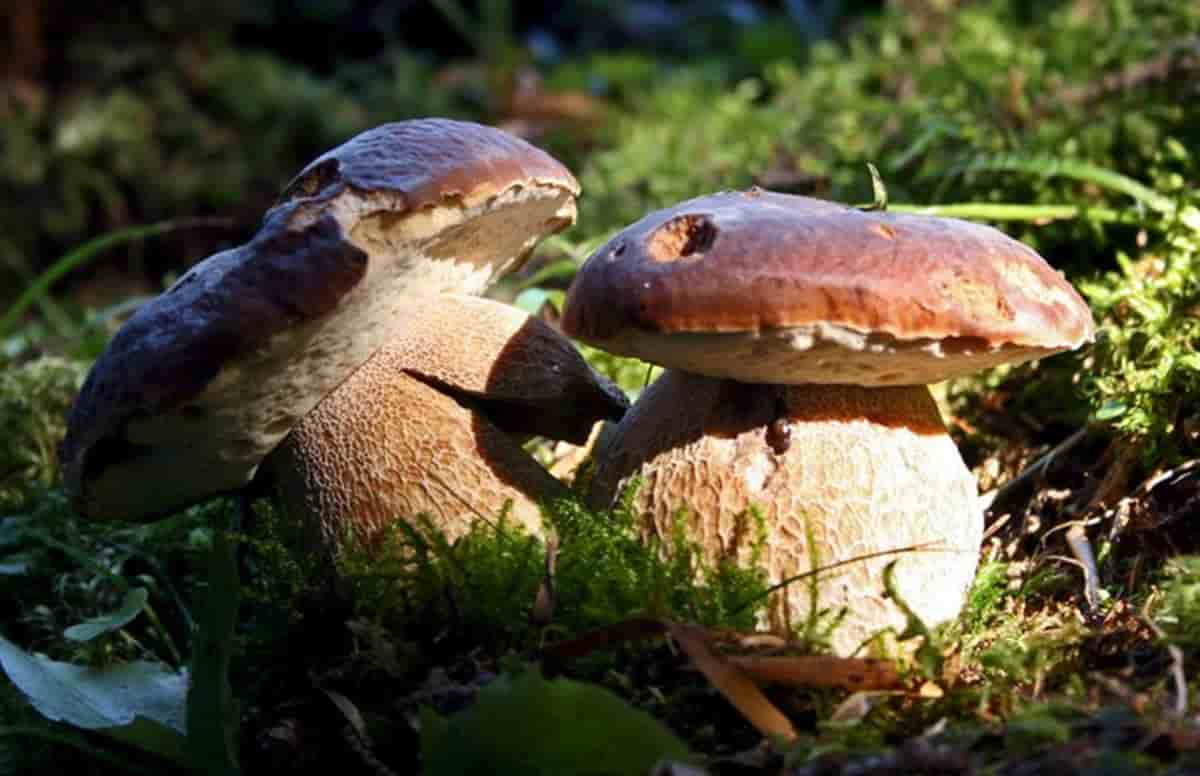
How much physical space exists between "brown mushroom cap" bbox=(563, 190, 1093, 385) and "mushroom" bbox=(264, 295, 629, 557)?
0.95ft

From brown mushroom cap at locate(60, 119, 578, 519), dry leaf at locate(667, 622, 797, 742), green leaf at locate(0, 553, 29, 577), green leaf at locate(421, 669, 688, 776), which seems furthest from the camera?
green leaf at locate(0, 553, 29, 577)

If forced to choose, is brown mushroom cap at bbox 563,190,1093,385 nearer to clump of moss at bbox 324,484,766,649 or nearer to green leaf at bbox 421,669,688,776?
clump of moss at bbox 324,484,766,649

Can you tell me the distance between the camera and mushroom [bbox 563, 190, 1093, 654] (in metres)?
1.46

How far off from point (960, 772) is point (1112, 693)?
0.33m

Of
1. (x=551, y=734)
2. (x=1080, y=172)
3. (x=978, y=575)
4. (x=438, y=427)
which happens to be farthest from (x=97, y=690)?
(x=1080, y=172)

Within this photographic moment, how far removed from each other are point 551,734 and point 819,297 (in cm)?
61

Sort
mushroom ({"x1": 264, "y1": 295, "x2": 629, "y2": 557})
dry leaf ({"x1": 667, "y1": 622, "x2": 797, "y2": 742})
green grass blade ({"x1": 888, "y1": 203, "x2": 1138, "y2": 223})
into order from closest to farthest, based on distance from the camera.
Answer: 1. dry leaf ({"x1": 667, "y1": 622, "x2": 797, "y2": 742})
2. mushroom ({"x1": 264, "y1": 295, "x2": 629, "y2": 557})
3. green grass blade ({"x1": 888, "y1": 203, "x2": 1138, "y2": 223})

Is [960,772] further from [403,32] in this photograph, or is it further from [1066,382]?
[403,32]

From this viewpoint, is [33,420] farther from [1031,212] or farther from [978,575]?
[1031,212]

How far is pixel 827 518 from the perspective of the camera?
1652 millimetres

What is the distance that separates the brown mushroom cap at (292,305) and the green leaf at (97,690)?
0.27 meters

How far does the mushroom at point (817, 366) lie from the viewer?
1.46 m

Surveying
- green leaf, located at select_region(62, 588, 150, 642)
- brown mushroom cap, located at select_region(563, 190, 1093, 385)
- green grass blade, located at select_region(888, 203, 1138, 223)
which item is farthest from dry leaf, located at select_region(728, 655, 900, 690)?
green grass blade, located at select_region(888, 203, 1138, 223)

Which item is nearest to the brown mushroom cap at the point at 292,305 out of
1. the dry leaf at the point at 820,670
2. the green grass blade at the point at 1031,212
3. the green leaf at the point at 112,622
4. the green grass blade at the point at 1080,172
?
the green leaf at the point at 112,622
